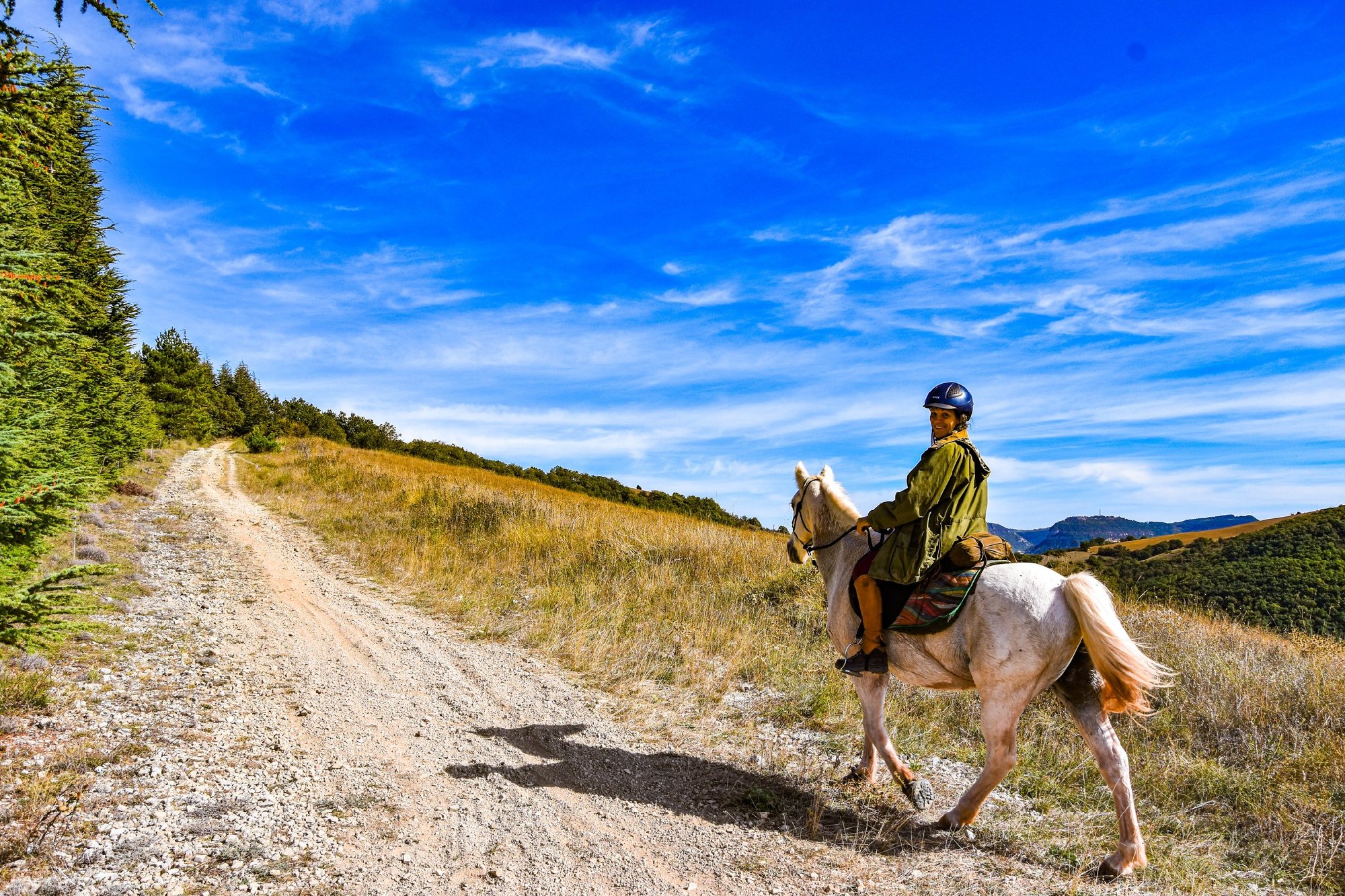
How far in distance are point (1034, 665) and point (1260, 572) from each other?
1335 centimetres

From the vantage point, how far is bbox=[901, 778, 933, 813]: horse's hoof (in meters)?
4.66

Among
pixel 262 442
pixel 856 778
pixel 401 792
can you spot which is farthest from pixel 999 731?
pixel 262 442

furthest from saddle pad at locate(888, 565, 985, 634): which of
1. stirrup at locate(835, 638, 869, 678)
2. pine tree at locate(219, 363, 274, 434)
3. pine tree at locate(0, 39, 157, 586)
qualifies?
pine tree at locate(219, 363, 274, 434)

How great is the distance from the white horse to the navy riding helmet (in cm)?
116

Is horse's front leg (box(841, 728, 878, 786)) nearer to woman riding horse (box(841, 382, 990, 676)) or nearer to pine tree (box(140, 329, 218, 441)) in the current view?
→ woman riding horse (box(841, 382, 990, 676))

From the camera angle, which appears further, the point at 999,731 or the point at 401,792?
the point at 401,792

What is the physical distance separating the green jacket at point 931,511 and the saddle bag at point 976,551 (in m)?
0.06

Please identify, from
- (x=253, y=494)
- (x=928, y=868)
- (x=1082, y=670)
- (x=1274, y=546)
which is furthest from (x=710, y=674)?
(x=253, y=494)

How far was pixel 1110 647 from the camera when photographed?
12.4 ft

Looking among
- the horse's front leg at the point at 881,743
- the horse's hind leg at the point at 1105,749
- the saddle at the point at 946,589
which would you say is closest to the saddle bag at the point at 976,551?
the saddle at the point at 946,589

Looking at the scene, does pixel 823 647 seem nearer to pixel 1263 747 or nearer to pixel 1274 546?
pixel 1263 747

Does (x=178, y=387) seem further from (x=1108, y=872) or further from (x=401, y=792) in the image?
(x=1108, y=872)

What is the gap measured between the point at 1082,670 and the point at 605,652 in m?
5.37

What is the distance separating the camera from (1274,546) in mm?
15375
